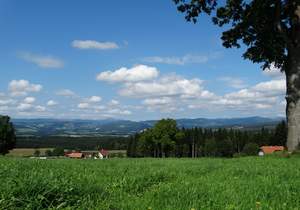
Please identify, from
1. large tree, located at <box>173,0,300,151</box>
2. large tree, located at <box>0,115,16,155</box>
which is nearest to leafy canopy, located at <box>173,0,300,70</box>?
large tree, located at <box>173,0,300,151</box>

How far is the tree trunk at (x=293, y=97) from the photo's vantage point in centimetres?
2338

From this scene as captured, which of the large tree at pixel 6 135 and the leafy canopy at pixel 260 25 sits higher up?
the leafy canopy at pixel 260 25

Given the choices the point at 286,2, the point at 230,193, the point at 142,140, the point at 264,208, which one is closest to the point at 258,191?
the point at 230,193

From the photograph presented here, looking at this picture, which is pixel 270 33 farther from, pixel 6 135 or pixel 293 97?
pixel 6 135

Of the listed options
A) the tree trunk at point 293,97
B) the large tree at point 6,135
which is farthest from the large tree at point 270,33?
the large tree at point 6,135

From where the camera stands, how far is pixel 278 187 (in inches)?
325

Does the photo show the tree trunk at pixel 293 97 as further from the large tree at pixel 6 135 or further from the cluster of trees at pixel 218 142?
the cluster of trees at pixel 218 142

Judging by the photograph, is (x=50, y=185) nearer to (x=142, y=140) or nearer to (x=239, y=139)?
(x=142, y=140)

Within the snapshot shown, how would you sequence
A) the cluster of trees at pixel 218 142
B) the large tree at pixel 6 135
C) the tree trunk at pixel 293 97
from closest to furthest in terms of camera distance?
the tree trunk at pixel 293 97 < the large tree at pixel 6 135 < the cluster of trees at pixel 218 142

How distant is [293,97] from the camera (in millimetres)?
23391

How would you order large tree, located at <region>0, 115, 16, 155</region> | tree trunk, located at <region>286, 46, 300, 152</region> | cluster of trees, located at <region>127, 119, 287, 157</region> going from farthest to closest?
cluster of trees, located at <region>127, 119, 287, 157</region>, large tree, located at <region>0, 115, 16, 155</region>, tree trunk, located at <region>286, 46, 300, 152</region>

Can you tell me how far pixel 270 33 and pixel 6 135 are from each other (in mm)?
75822

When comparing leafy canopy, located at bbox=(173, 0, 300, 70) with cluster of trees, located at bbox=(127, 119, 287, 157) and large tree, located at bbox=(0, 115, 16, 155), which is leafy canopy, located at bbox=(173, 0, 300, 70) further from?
cluster of trees, located at bbox=(127, 119, 287, 157)

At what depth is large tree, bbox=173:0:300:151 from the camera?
2363cm
